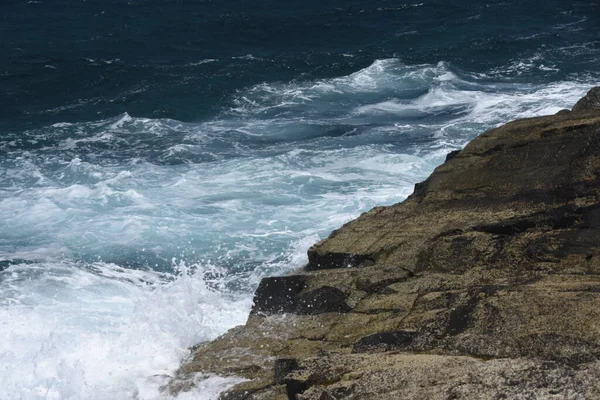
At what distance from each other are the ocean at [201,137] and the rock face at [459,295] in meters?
1.34

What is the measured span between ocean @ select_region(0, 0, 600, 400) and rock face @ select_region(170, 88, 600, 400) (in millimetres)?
1341

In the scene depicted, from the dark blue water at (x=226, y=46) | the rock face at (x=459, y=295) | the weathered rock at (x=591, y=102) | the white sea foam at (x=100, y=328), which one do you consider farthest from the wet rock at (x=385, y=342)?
the dark blue water at (x=226, y=46)

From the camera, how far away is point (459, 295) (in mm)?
9828

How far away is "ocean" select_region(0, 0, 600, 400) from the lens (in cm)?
1453

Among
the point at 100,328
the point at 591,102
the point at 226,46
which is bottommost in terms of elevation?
the point at 100,328

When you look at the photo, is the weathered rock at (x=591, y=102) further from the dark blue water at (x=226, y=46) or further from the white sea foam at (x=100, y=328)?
the dark blue water at (x=226, y=46)

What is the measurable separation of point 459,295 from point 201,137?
62.8ft

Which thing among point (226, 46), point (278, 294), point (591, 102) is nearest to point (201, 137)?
point (226, 46)

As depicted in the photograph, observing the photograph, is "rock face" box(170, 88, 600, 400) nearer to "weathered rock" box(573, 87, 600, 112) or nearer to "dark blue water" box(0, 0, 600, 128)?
"weathered rock" box(573, 87, 600, 112)

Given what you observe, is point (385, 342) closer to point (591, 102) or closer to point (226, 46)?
point (591, 102)

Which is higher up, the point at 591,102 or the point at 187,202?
the point at 591,102

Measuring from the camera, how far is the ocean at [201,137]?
1453cm

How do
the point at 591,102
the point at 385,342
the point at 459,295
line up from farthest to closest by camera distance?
the point at 591,102, the point at 459,295, the point at 385,342

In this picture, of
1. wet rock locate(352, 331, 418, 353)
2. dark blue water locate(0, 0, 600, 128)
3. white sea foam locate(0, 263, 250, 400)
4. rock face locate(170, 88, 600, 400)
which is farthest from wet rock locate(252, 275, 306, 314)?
dark blue water locate(0, 0, 600, 128)
